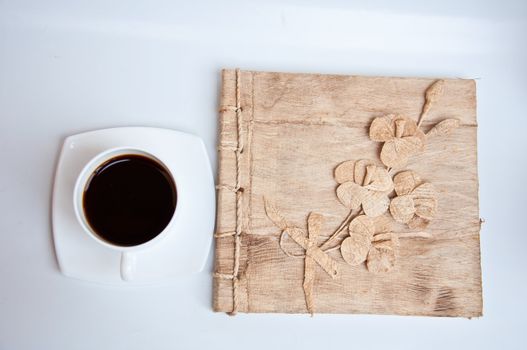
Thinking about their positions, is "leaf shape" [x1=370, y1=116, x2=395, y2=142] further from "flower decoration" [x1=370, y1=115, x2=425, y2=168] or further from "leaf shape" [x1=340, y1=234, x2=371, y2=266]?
"leaf shape" [x1=340, y1=234, x2=371, y2=266]

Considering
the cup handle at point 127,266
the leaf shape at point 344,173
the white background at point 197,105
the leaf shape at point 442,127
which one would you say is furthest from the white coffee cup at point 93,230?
the leaf shape at point 442,127

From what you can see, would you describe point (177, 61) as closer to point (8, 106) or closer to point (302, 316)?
point (8, 106)

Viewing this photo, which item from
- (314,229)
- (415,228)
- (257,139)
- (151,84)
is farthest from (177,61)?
(415,228)

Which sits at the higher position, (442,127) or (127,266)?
(442,127)

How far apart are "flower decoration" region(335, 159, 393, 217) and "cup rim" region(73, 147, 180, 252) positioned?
226 millimetres

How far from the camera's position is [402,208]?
63cm

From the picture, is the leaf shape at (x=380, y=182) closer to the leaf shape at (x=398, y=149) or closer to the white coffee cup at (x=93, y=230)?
the leaf shape at (x=398, y=149)

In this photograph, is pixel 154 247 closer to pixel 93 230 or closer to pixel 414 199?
pixel 93 230

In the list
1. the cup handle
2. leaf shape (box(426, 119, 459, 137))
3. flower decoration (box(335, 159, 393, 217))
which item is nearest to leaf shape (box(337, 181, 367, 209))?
flower decoration (box(335, 159, 393, 217))

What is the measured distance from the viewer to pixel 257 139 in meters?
0.65

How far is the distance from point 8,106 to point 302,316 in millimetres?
503

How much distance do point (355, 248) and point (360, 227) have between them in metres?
0.03

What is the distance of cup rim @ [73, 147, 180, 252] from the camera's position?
532 millimetres

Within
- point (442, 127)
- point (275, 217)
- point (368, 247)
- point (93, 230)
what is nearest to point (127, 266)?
point (93, 230)
